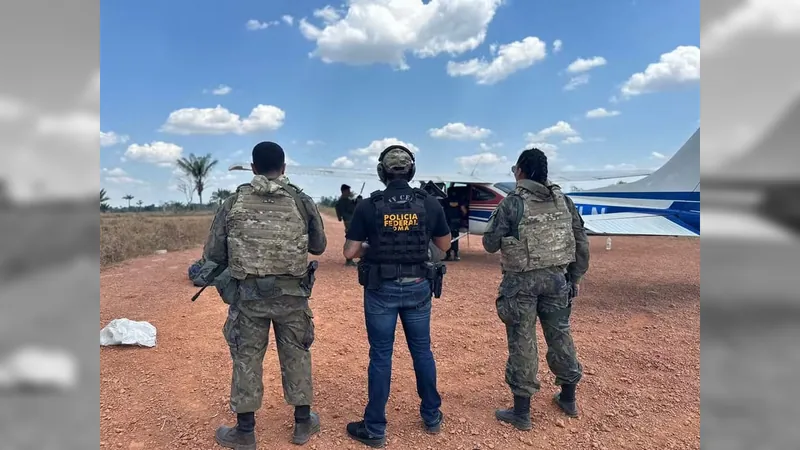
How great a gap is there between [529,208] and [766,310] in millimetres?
1700

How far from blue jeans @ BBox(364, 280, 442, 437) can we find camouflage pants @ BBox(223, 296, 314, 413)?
0.48 meters

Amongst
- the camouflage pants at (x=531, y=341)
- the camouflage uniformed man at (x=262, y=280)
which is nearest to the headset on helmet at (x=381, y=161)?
the camouflage uniformed man at (x=262, y=280)

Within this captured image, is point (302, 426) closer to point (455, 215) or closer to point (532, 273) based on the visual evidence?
point (532, 273)


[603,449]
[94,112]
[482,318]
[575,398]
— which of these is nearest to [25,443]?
[94,112]

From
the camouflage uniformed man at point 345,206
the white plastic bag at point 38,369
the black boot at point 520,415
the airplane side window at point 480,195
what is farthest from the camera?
the airplane side window at point 480,195

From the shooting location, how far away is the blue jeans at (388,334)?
3.08 meters

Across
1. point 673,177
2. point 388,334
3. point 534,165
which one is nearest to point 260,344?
point 388,334

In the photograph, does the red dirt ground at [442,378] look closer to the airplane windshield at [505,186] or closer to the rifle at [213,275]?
the rifle at [213,275]

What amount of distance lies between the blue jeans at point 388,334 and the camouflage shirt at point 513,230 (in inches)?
27.8

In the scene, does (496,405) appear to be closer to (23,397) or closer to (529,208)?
(529,208)

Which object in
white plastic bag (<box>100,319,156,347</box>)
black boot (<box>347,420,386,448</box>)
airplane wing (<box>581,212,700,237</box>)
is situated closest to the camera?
black boot (<box>347,420,386,448</box>)

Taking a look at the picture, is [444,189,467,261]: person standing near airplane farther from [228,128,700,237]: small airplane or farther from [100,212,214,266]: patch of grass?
[100,212,214,266]: patch of grass

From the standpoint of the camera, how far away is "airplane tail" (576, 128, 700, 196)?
11.4 m

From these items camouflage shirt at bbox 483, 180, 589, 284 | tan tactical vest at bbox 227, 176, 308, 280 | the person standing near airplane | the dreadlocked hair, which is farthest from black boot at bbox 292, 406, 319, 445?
the person standing near airplane
